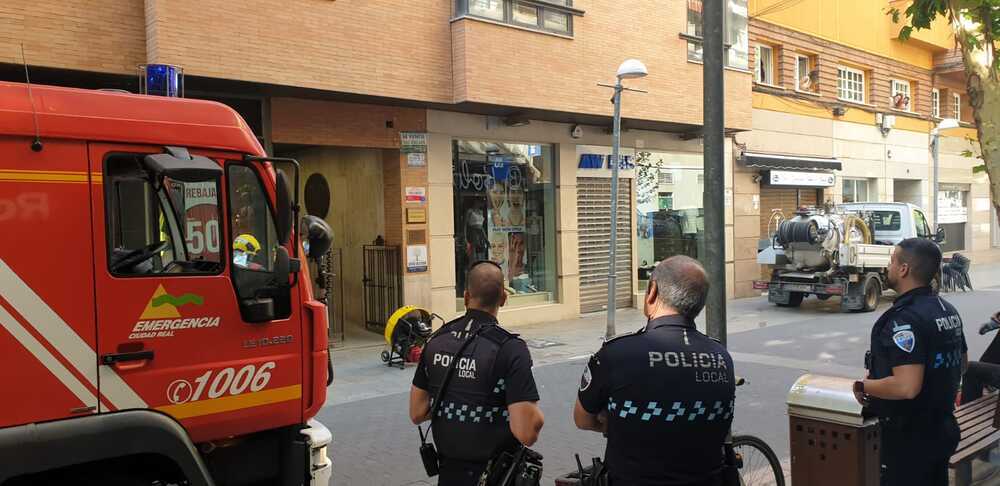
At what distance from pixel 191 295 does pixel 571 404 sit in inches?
204

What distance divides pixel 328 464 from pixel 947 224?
30.0 metres

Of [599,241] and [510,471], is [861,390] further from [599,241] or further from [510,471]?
[599,241]

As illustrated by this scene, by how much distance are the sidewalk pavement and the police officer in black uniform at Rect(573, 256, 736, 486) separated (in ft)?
20.4

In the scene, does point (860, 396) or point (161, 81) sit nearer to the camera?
point (860, 396)

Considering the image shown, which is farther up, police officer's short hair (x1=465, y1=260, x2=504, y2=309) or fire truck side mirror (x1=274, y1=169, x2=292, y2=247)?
fire truck side mirror (x1=274, y1=169, x2=292, y2=247)

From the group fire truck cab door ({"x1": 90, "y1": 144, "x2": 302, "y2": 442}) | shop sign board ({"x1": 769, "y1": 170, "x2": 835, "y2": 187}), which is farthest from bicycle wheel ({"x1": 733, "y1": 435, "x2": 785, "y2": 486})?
shop sign board ({"x1": 769, "y1": 170, "x2": 835, "y2": 187})

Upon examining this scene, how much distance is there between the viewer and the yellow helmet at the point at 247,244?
13.9 ft

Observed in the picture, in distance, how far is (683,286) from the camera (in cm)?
283

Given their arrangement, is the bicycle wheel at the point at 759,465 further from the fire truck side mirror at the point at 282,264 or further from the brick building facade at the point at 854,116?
the brick building facade at the point at 854,116

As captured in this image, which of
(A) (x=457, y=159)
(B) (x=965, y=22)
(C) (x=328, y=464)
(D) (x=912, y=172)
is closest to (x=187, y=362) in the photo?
(C) (x=328, y=464)

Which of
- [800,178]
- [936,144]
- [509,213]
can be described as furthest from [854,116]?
[509,213]

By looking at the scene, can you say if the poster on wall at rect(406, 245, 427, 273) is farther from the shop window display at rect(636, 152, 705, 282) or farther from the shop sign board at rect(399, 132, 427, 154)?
the shop window display at rect(636, 152, 705, 282)

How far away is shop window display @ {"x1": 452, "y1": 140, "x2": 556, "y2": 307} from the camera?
45.4 feet

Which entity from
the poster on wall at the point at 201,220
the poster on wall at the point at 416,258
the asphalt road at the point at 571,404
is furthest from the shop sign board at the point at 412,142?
the poster on wall at the point at 201,220
